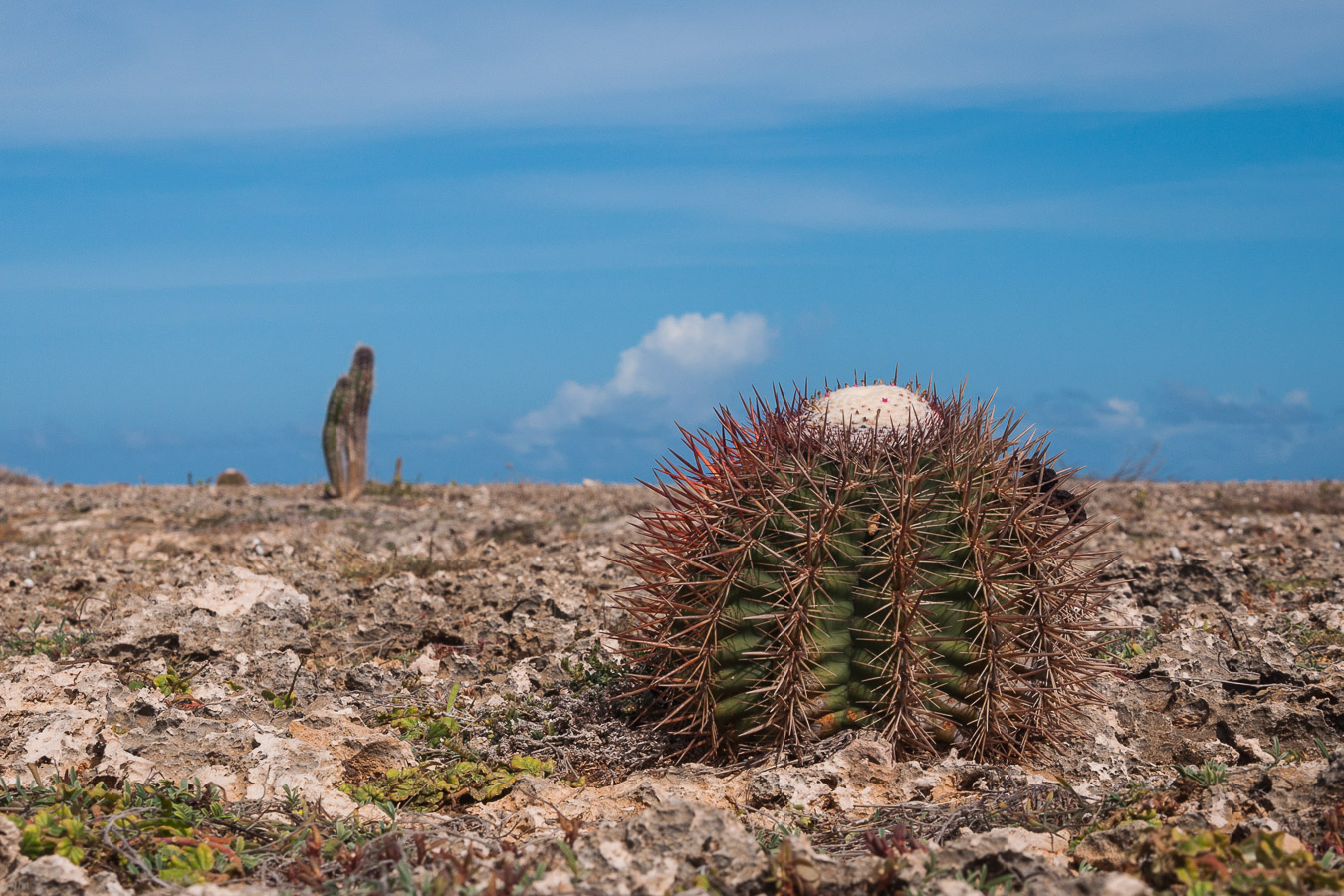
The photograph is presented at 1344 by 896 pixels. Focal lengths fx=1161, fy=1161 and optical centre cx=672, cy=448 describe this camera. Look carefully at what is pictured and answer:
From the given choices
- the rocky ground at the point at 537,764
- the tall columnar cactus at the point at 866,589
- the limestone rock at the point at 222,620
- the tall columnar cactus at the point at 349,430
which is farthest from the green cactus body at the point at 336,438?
the tall columnar cactus at the point at 866,589

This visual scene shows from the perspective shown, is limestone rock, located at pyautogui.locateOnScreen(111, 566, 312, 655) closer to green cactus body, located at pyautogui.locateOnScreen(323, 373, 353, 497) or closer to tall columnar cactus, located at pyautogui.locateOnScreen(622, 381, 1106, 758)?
tall columnar cactus, located at pyautogui.locateOnScreen(622, 381, 1106, 758)

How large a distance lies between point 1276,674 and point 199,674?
476 centimetres

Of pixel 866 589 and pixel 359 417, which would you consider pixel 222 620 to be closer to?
pixel 866 589

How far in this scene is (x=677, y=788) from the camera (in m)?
3.84

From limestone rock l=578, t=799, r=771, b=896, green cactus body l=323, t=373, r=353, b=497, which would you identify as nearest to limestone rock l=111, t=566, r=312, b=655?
limestone rock l=578, t=799, r=771, b=896

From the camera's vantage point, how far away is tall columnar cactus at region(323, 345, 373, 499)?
17266 millimetres

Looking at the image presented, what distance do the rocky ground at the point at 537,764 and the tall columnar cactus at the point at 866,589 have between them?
166mm

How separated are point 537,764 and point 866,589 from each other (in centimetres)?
134

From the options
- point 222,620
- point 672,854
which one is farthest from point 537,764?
point 222,620

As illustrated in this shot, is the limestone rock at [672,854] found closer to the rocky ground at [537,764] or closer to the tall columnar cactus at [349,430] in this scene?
the rocky ground at [537,764]

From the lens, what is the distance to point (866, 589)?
12.8ft

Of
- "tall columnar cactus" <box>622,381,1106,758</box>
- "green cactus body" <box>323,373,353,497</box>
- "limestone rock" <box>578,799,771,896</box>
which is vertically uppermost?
"green cactus body" <box>323,373,353,497</box>

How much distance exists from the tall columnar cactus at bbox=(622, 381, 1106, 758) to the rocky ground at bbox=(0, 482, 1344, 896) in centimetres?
17

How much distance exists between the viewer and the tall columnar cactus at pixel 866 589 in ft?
12.8
